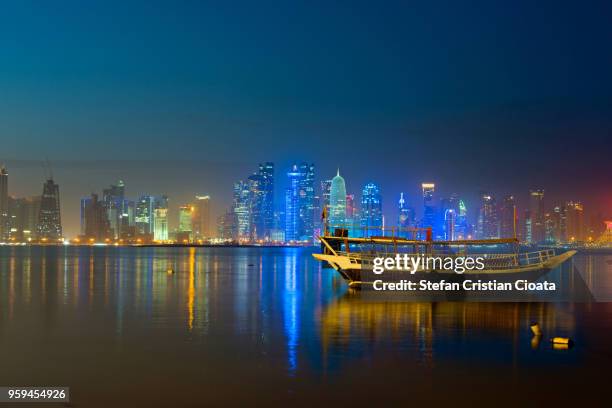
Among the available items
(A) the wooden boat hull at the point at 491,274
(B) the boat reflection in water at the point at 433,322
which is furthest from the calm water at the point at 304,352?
(A) the wooden boat hull at the point at 491,274

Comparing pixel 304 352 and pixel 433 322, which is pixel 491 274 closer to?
pixel 433 322

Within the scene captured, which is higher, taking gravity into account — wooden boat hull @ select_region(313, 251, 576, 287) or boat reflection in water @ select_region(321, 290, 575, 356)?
wooden boat hull @ select_region(313, 251, 576, 287)

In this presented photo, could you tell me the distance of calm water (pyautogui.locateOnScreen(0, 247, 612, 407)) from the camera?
18047 mm

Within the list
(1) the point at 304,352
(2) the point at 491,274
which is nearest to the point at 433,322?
(1) the point at 304,352

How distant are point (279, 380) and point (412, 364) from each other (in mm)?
4625

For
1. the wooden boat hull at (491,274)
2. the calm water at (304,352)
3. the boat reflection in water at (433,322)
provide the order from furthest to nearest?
the wooden boat hull at (491,274) < the boat reflection in water at (433,322) < the calm water at (304,352)

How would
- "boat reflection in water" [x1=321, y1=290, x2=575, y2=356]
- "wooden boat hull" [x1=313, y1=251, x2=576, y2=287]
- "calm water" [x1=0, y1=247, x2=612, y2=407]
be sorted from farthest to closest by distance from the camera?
"wooden boat hull" [x1=313, y1=251, x2=576, y2=287] < "boat reflection in water" [x1=321, y1=290, x2=575, y2=356] < "calm water" [x1=0, y1=247, x2=612, y2=407]

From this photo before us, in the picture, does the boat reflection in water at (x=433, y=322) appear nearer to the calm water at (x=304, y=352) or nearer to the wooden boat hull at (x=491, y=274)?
the calm water at (x=304, y=352)

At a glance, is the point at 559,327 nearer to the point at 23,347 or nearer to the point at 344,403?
the point at 344,403

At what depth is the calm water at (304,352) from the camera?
59.2ft

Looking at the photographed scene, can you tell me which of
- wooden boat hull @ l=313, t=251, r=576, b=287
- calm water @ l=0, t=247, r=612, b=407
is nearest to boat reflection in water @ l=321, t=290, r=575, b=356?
calm water @ l=0, t=247, r=612, b=407

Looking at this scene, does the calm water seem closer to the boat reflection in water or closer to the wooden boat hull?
the boat reflection in water

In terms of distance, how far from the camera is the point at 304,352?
23.6 m

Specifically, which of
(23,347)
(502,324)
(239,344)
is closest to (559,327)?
(502,324)
